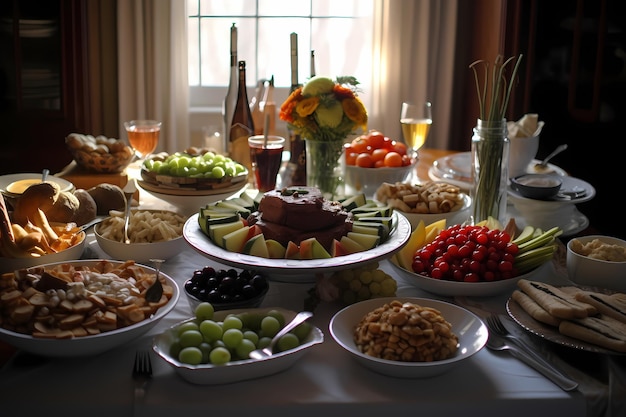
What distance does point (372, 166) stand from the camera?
7.02ft

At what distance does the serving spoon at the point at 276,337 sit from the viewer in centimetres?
111

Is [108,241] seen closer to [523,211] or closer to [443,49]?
[523,211]

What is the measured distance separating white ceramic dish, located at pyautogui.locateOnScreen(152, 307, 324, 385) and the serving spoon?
12 millimetres

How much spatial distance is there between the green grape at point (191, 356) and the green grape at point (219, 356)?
0.02 metres

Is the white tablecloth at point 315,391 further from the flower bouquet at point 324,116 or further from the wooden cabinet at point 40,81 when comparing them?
the wooden cabinet at point 40,81

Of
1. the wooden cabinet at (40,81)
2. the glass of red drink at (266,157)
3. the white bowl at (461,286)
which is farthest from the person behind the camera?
the wooden cabinet at (40,81)

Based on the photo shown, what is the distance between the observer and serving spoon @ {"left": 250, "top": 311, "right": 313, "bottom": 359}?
1110 millimetres

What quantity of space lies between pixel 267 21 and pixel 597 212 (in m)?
1.92

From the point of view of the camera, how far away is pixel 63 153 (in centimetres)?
353

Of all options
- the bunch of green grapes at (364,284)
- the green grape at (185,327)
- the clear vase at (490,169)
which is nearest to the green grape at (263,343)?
the green grape at (185,327)

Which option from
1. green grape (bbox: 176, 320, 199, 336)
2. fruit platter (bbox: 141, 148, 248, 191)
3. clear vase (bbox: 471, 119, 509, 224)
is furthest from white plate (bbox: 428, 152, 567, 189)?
green grape (bbox: 176, 320, 199, 336)

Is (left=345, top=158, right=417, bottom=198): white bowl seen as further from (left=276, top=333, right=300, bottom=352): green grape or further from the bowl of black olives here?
(left=276, top=333, right=300, bottom=352): green grape

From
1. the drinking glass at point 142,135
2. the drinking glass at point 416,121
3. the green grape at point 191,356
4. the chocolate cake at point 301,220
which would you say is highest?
the drinking glass at point 416,121

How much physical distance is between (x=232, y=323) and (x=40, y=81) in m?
2.61
